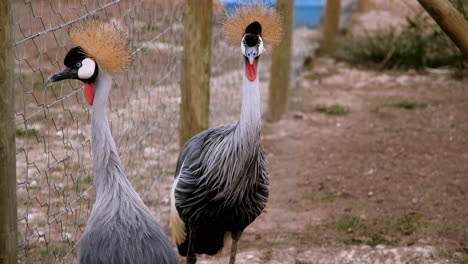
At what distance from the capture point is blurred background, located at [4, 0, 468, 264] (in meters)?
3.60

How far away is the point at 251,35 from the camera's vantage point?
295 centimetres

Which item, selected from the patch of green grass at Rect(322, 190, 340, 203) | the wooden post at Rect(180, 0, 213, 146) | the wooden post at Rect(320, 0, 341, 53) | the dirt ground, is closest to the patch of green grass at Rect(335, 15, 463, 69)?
the wooden post at Rect(320, 0, 341, 53)

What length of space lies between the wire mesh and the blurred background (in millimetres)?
20

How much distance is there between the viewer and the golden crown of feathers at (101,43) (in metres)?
2.46

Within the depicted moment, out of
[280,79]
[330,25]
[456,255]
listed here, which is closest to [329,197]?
[456,255]

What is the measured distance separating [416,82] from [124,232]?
6223 millimetres

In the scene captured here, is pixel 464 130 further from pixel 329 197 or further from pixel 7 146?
pixel 7 146

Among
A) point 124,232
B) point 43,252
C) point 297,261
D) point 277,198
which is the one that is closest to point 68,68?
point 124,232

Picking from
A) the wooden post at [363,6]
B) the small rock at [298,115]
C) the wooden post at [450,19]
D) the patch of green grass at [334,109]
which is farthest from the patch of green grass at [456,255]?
the wooden post at [363,6]

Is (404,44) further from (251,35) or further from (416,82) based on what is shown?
(251,35)

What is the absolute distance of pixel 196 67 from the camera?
12.6 feet

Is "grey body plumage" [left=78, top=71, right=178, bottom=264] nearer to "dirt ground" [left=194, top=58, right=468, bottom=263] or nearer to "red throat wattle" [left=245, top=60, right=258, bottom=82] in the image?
"red throat wattle" [left=245, top=60, right=258, bottom=82]

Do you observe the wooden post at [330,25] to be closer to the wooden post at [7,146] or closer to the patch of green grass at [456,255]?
the patch of green grass at [456,255]

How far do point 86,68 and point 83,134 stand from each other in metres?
2.27
